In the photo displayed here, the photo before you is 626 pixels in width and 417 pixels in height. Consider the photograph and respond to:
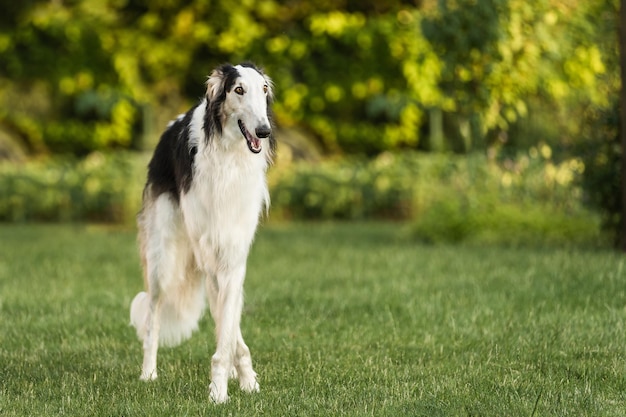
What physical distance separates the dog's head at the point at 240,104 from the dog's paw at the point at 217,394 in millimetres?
1227

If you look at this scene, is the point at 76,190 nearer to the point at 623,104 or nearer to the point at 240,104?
the point at 623,104

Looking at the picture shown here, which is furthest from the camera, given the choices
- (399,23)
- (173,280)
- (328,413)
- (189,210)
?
(399,23)

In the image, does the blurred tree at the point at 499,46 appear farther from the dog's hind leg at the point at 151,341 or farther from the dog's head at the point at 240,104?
the dog's head at the point at 240,104

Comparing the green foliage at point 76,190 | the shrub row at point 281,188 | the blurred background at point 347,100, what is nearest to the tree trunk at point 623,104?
the blurred background at point 347,100

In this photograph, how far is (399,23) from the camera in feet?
58.1

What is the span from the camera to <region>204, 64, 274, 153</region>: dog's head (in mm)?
5137

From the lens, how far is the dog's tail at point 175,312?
6.10m

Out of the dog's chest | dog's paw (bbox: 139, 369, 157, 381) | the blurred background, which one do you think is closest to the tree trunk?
the blurred background

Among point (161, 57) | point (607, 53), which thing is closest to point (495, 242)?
point (607, 53)

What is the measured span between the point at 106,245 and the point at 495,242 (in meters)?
4.73

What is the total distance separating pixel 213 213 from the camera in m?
5.48

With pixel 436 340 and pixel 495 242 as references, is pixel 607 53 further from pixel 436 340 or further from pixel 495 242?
pixel 436 340

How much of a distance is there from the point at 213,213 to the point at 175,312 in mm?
918

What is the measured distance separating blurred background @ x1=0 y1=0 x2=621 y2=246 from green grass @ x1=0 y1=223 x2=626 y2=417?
7.08 ft
